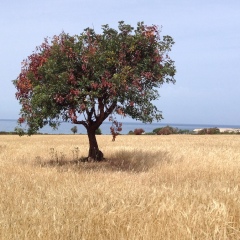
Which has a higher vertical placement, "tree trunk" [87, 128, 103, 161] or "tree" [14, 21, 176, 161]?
"tree" [14, 21, 176, 161]

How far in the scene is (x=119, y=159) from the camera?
1998 cm

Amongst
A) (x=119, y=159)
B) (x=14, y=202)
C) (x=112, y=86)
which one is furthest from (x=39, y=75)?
(x=14, y=202)

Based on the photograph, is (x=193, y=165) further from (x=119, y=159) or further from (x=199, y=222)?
(x=199, y=222)

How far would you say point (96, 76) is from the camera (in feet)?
51.0

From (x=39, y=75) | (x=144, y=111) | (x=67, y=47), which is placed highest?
(x=67, y=47)

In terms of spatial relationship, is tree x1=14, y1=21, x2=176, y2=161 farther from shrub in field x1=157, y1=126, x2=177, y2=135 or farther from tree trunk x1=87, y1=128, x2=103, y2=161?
shrub in field x1=157, y1=126, x2=177, y2=135

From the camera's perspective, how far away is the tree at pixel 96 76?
15.5m

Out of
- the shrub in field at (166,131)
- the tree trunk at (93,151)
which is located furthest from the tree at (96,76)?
the shrub in field at (166,131)

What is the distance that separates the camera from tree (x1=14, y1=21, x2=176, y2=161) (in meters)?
Answer: 15.5

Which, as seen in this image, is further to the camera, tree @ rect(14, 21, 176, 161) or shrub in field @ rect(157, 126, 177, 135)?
shrub in field @ rect(157, 126, 177, 135)

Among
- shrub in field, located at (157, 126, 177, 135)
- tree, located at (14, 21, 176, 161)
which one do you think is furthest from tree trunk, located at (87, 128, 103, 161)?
shrub in field, located at (157, 126, 177, 135)

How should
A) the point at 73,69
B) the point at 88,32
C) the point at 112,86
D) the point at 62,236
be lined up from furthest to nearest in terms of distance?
the point at 88,32
the point at 73,69
the point at 112,86
the point at 62,236

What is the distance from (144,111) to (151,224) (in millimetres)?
11441

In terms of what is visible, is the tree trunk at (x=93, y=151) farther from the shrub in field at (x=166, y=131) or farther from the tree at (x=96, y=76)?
the shrub in field at (x=166, y=131)
